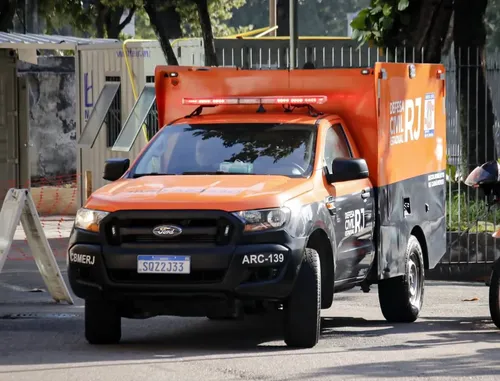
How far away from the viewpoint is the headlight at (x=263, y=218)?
10.2m

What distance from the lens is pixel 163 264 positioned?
10.2 metres

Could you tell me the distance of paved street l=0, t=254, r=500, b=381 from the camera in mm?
9430

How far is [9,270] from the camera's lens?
17062mm

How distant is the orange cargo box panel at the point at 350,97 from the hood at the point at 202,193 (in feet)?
3.79

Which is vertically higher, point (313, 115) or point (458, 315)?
point (313, 115)

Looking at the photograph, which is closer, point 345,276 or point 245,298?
point 245,298

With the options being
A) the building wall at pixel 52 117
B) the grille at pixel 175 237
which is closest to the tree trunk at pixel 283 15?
the building wall at pixel 52 117

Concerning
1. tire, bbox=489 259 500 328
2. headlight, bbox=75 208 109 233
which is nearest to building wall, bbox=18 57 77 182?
tire, bbox=489 259 500 328

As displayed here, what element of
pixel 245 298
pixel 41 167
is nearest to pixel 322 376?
pixel 245 298

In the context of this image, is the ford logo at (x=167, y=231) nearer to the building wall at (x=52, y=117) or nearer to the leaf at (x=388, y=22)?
the leaf at (x=388, y=22)

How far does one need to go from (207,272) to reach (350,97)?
8.91ft

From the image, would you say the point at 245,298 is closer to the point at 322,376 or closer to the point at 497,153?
the point at 322,376

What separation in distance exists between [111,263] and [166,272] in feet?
1.40

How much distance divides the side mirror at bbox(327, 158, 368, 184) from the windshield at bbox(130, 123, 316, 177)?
213 millimetres
